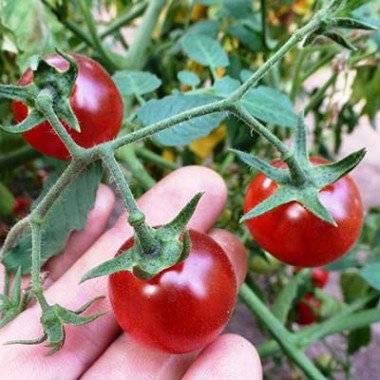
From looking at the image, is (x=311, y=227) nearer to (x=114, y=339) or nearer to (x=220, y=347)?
(x=220, y=347)

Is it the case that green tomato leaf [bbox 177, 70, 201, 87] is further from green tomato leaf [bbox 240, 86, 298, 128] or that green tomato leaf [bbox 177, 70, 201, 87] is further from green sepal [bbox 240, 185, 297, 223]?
green sepal [bbox 240, 185, 297, 223]

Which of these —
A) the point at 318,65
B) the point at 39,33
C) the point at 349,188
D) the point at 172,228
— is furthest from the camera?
the point at 318,65

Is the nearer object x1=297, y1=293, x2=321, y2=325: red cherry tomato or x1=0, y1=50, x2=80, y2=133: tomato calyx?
x1=0, y1=50, x2=80, y2=133: tomato calyx

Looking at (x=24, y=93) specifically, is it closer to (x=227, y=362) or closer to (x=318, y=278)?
(x=227, y=362)

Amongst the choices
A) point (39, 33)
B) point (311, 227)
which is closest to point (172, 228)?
point (311, 227)

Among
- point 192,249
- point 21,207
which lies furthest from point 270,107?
point 21,207

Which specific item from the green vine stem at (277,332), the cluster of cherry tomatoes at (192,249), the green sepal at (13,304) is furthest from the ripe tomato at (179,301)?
the green vine stem at (277,332)

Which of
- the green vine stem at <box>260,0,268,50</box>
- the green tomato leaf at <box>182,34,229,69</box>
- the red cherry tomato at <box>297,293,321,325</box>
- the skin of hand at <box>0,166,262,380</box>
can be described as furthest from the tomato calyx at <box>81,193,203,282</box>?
the red cherry tomato at <box>297,293,321,325</box>
